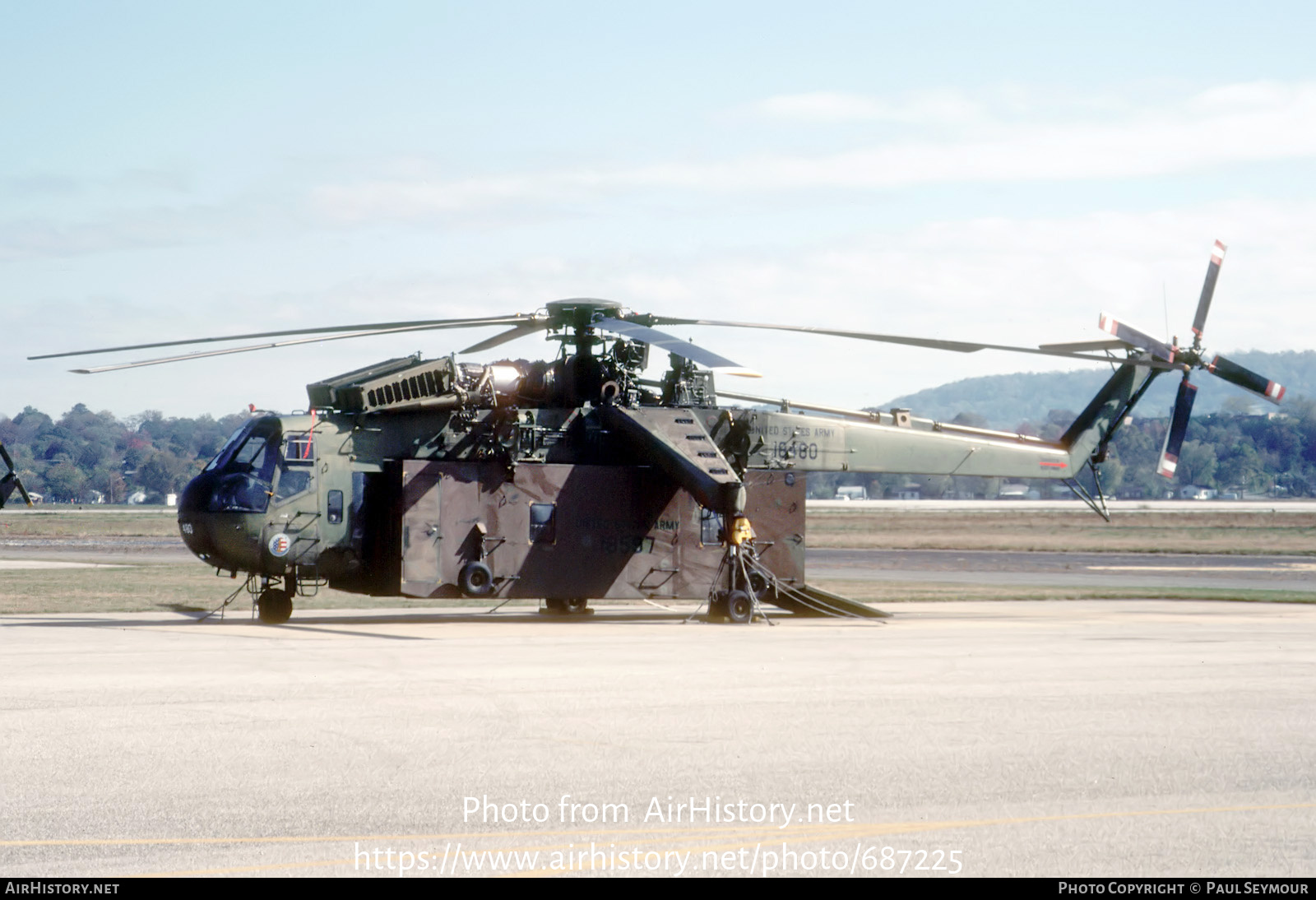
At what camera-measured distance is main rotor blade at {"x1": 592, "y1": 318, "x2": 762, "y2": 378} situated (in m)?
18.3

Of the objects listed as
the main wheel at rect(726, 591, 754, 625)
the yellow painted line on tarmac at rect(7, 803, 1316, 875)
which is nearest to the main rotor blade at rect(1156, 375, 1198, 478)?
the main wheel at rect(726, 591, 754, 625)

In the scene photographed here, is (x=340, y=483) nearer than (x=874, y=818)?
No

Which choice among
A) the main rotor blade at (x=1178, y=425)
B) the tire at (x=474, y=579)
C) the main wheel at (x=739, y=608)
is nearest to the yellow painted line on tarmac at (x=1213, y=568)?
the main rotor blade at (x=1178, y=425)

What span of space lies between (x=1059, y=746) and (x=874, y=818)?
120 inches

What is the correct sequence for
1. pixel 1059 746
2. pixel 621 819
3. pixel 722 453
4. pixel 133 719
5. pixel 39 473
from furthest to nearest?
pixel 39 473, pixel 722 453, pixel 133 719, pixel 1059 746, pixel 621 819

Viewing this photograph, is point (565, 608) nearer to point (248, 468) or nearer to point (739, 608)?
point (739, 608)

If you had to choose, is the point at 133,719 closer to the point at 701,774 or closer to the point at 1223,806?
the point at 701,774

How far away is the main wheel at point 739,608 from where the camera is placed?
22906 millimetres

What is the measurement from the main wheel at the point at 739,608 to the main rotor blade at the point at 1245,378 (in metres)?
10.5

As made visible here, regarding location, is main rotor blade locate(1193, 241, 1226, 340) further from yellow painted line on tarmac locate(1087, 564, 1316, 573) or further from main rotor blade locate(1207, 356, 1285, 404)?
yellow painted line on tarmac locate(1087, 564, 1316, 573)

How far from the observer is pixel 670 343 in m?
19.8

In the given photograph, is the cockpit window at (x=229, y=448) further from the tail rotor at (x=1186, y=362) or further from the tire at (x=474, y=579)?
the tail rotor at (x=1186, y=362)

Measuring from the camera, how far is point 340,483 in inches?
822

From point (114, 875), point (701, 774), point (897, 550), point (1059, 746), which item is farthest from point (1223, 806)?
point (897, 550)
